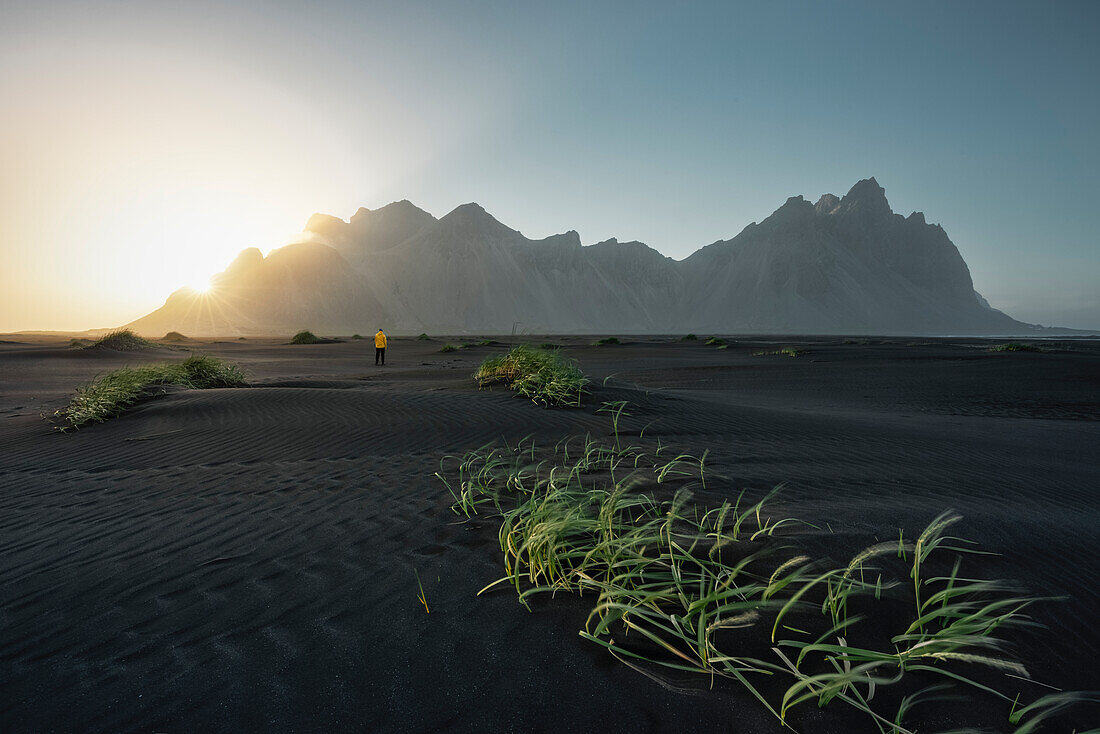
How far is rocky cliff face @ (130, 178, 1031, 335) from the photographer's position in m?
115

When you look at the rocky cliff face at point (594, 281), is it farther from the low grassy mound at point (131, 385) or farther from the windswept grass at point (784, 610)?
the windswept grass at point (784, 610)

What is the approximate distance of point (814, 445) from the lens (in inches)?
191

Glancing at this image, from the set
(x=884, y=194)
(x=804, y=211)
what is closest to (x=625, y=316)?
(x=804, y=211)

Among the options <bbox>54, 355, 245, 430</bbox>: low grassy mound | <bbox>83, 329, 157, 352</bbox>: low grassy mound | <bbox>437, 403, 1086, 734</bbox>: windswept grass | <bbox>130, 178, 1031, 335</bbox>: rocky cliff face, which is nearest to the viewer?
<bbox>437, 403, 1086, 734</bbox>: windswept grass

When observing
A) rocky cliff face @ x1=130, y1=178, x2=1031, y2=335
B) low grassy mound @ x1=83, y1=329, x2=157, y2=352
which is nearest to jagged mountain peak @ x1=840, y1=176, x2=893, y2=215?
rocky cliff face @ x1=130, y1=178, x2=1031, y2=335

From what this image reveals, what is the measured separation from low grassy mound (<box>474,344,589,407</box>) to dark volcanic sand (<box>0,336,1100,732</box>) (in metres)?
0.59

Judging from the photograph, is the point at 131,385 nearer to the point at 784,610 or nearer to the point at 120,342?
the point at 784,610

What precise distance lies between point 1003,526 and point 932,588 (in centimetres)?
106

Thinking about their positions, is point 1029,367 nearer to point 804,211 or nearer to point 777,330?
point 777,330

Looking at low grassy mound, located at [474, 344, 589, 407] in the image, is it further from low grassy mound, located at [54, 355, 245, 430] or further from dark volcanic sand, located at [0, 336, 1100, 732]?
low grassy mound, located at [54, 355, 245, 430]

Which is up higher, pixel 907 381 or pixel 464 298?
pixel 464 298

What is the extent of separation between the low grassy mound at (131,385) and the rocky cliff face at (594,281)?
95407mm

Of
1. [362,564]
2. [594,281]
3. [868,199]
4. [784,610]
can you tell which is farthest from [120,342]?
[868,199]

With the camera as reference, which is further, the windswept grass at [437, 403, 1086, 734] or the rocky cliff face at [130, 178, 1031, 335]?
the rocky cliff face at [130, 178, 1031, 335]
